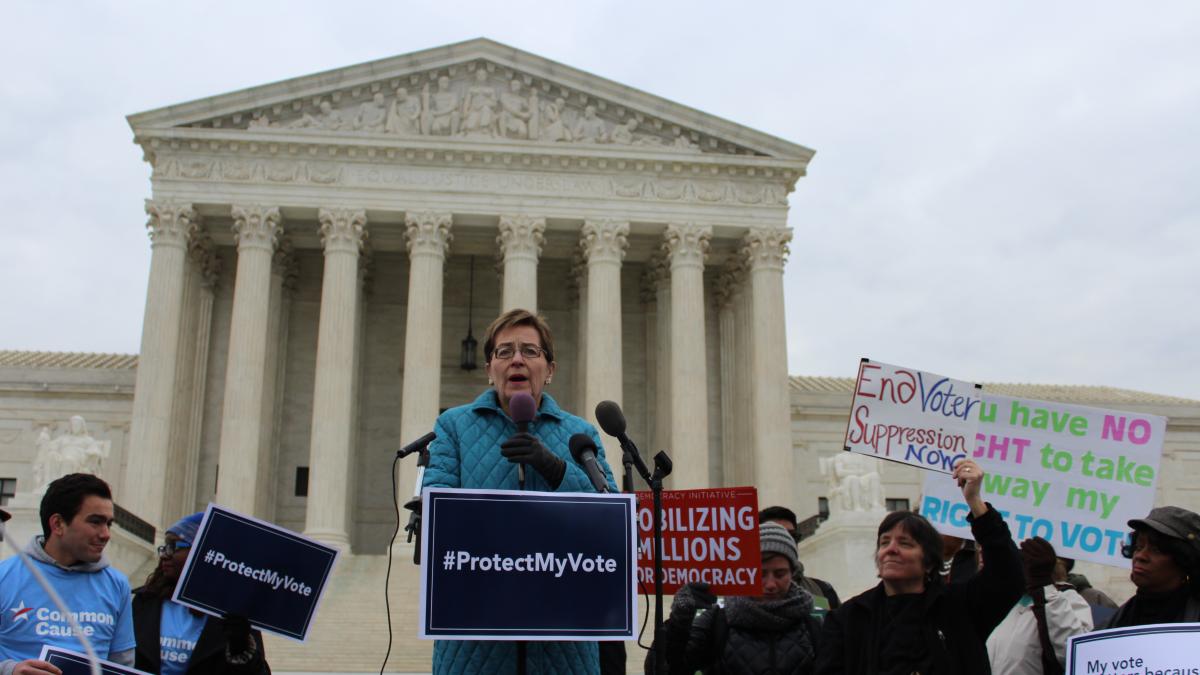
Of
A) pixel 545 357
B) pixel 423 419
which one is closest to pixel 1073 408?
pixel 545 357

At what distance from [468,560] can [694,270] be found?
98.3 ft

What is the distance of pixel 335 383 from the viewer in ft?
106

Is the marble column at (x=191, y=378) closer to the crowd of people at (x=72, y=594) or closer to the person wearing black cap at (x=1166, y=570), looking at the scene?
the crowd of people at (x=72, y=594)

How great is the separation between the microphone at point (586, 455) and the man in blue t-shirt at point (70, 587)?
2.61 metres

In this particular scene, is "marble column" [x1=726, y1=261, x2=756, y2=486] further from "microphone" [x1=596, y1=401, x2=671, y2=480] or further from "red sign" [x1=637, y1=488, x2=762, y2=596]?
"microphone" [x1=596, y1=401, x2=671, y2=480]

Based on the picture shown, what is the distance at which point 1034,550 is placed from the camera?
293 inches

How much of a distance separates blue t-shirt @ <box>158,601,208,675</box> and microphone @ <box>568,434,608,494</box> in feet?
10.4

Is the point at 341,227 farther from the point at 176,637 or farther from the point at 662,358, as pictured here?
the point at 176,637

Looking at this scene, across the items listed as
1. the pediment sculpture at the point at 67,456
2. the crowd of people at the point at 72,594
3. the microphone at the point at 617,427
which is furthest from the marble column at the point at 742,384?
the crowd of people at the point at 72,594

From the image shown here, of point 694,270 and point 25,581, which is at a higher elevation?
point 694,270

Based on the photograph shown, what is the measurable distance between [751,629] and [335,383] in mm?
26525

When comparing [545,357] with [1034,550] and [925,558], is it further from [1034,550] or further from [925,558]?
[1034,550]

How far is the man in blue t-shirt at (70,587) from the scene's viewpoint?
5.74 m

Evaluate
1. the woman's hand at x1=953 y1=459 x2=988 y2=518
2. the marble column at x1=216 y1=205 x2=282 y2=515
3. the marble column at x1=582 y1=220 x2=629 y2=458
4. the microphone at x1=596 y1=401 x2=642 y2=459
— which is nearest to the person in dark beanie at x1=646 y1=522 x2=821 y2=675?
the microphone at x1=596 y1=401 x2=642 y2=459
